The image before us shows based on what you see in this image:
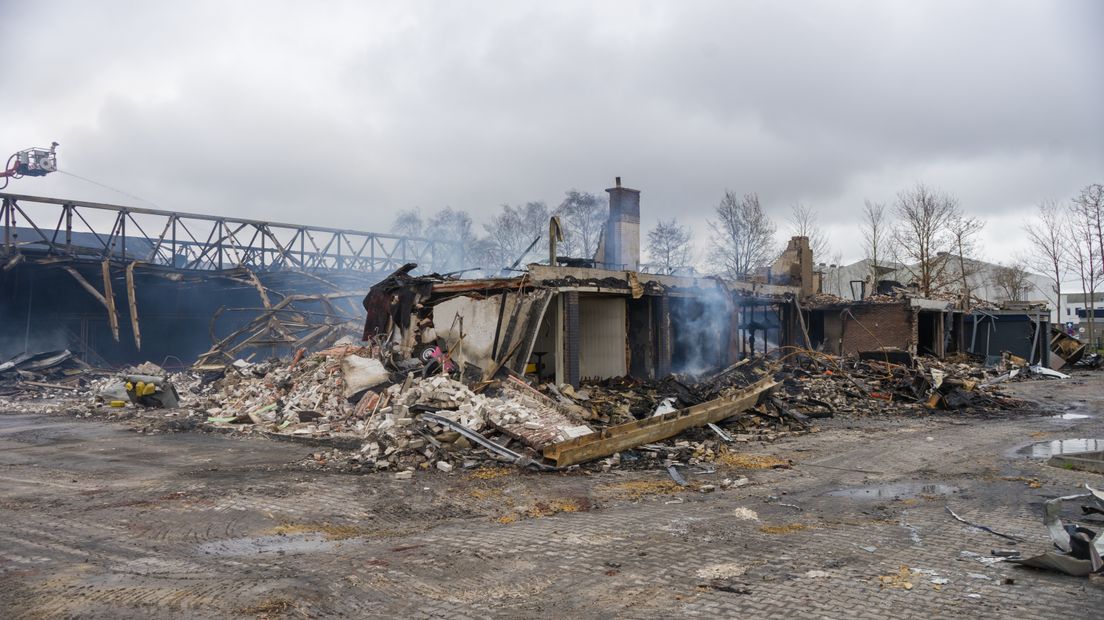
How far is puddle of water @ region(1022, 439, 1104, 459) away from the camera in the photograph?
10.4 meters

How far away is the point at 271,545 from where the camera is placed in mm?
6047

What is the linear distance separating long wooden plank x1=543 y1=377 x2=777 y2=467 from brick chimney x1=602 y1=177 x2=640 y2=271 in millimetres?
7526

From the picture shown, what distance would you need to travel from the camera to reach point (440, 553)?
5723 millimetres

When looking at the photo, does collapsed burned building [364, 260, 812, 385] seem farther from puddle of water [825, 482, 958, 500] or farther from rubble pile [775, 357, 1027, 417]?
puddle of water [825, 482, 958, 500]

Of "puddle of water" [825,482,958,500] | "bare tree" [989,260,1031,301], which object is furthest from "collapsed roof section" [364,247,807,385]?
"bare tree" [989,260,1031,301]

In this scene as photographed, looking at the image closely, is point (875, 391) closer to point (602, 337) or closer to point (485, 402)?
point (602, 337)

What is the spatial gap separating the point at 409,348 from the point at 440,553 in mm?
9622

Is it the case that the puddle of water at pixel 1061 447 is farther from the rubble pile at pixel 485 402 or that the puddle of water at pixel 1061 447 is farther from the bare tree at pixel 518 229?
the bare tree at pixel 518 229

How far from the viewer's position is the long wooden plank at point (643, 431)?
9336mm

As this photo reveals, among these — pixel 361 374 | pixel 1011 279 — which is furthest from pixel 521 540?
pixel 1011 279

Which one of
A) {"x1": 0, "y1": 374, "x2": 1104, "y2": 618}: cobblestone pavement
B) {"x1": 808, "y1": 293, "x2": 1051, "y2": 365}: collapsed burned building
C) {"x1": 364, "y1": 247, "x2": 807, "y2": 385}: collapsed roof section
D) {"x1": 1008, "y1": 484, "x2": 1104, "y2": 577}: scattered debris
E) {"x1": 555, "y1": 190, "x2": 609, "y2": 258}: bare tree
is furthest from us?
{"x1": 555, "y1": 190, "x2": 609, "y2": 258}: bare tree

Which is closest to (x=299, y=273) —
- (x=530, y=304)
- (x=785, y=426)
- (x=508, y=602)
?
(x=530, y=304)

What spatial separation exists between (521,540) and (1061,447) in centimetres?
961

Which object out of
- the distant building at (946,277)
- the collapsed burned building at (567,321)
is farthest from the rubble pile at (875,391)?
the distant building at (946,277)
